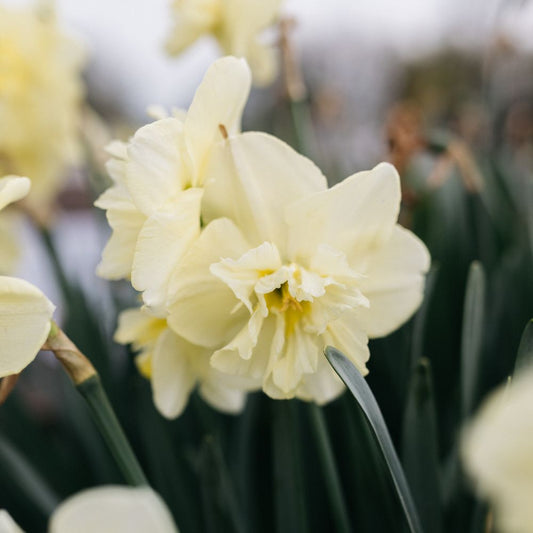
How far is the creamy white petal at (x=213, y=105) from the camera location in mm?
513

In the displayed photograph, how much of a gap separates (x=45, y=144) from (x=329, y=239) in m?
1.03

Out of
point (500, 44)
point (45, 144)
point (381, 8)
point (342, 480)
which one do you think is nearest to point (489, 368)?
point (342, 480)

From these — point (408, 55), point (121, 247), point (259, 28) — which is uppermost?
point (259, 28)

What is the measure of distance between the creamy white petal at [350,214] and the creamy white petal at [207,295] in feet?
0.19

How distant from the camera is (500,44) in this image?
1703 millimetres

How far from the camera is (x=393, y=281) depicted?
579 mm

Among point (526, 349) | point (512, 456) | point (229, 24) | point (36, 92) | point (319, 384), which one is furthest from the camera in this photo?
point (36, 92)

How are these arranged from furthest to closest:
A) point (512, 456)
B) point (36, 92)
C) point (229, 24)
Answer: point (36, 92) < point (229, 24) < point (512, 456)

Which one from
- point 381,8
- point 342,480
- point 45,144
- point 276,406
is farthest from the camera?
point 381,8

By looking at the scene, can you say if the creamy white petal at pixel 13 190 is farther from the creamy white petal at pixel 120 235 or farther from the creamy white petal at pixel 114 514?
the creamy white petal at pixel 114 514

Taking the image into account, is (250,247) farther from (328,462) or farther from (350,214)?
(328,462)

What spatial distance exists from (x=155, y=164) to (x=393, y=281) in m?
0.25

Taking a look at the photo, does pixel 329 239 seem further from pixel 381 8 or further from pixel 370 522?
pixel 381 8

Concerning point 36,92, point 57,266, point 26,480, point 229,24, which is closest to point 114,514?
point 26,480
